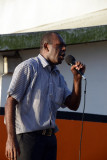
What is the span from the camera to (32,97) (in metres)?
3.28

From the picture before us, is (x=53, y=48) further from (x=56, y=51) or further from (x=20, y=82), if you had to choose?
(x=20, y=82)

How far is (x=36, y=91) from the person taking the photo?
329 centimetres

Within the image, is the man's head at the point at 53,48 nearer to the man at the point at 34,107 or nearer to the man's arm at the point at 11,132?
the man at the point at 34,107

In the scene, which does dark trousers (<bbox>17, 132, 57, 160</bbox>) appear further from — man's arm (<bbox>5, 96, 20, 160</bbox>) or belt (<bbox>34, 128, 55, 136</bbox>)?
man's arm (<bbox>5, 96, 20, 160</bbox>)

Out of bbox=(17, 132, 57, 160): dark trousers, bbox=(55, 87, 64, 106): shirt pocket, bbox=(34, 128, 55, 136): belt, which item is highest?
bbox=(55, 87, 64, 106): shirt pocket

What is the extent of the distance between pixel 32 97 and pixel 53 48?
0.47m

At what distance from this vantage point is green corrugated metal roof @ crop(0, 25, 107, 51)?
5234 millimetres

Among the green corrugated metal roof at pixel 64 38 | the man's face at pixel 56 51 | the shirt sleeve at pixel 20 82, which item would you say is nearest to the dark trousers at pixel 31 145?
the shirt sleeve at pixel 20 82

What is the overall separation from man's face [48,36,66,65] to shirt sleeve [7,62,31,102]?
0.93 ft

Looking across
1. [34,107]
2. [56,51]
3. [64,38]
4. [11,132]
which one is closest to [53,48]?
[56,51]

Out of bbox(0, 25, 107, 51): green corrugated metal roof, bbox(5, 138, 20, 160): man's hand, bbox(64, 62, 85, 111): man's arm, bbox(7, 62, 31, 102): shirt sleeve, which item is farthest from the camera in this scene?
bbox(0, 25, 107, 51): green corrugated metal roof

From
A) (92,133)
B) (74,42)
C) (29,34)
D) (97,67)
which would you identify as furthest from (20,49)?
(92,133)

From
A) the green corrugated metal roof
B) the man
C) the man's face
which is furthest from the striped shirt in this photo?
the green corrugated metal roof

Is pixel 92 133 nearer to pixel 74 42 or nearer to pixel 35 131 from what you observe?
pixel 74 42
